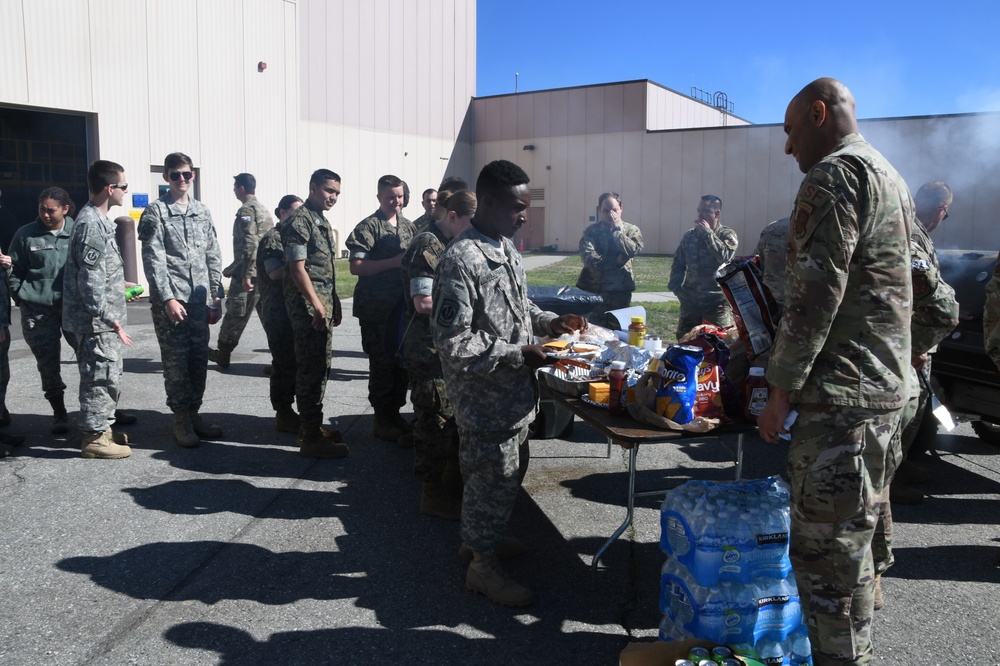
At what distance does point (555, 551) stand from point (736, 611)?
4.39 ft

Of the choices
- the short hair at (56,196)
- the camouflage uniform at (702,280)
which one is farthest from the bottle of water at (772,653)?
the short hair at (56,196)

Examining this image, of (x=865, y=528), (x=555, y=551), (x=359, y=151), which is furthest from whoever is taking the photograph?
(x=359, y=151)

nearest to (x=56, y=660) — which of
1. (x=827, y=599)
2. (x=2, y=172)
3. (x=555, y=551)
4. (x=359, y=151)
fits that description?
(x=555, y=551)

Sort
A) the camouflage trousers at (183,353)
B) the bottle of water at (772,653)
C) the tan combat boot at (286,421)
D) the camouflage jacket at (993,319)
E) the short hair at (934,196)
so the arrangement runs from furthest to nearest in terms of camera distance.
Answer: the tan combat boot at (286,421) < the camouflage trousers at (183,353) < the short hair at (934,196) < the camouflage jacket at (993,319) < the bottle of water at (772,653)

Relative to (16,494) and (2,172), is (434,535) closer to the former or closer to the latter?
(16,494)

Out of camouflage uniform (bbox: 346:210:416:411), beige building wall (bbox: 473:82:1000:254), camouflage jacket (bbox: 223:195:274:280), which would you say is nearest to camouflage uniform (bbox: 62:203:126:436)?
camouflage uniform (bbox: 346:210:416:411)

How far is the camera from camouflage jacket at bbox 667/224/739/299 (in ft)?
24.0

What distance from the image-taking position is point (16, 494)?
15.5 ft

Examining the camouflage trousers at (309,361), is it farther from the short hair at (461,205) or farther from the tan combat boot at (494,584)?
the tan combat boot at (494,584)

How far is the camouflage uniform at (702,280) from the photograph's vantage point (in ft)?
24.0

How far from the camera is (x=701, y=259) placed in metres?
7.36

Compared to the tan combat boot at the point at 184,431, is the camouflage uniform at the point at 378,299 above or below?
above

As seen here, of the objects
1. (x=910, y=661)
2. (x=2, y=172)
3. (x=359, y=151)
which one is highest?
(x=359, y=151)

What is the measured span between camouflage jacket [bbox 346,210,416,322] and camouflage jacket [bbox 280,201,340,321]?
26cm
